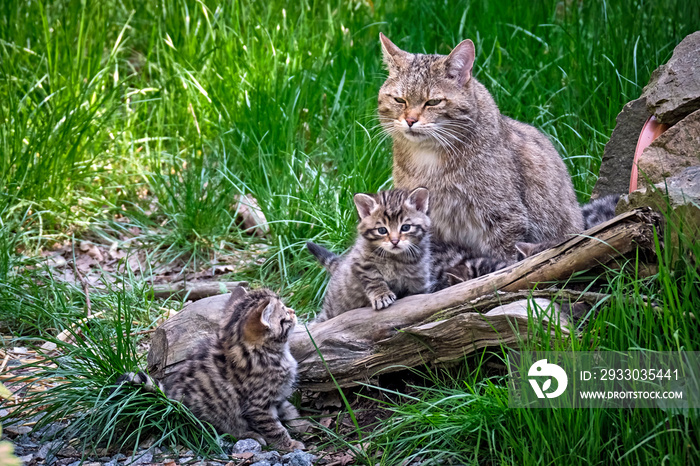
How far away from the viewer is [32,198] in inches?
259

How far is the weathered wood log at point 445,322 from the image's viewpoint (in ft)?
11.5

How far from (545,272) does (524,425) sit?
0.92 metres

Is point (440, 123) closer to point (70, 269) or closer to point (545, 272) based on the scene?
point (545, 272)

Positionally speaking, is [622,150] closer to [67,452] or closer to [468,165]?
[468,165]

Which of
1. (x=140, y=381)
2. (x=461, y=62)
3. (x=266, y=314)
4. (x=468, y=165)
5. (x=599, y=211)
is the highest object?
(x=461, y=62)

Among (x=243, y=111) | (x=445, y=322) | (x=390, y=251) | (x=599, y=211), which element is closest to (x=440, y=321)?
(x=445, y=322)

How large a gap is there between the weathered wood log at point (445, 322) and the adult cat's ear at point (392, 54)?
1.92 metres

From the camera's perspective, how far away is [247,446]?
3.97 metres

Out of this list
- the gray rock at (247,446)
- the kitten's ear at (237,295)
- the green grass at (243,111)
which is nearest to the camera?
the gray rock at (247,446)

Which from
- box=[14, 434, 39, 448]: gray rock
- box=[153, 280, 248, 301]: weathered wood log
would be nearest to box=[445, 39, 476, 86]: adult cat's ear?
box=[153, 280, 248, 301]: weathered wood log

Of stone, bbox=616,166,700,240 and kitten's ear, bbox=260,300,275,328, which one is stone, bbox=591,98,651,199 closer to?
stone, bbox=616,166,700,240

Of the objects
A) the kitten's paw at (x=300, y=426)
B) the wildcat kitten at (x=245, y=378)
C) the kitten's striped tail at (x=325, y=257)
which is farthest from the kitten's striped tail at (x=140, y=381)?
the kitten's striped tail at (x=325, y=257)

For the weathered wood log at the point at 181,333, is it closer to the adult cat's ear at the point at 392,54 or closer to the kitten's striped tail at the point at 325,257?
the kitten's striped tail at the point at 325,257

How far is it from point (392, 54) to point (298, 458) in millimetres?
3044
